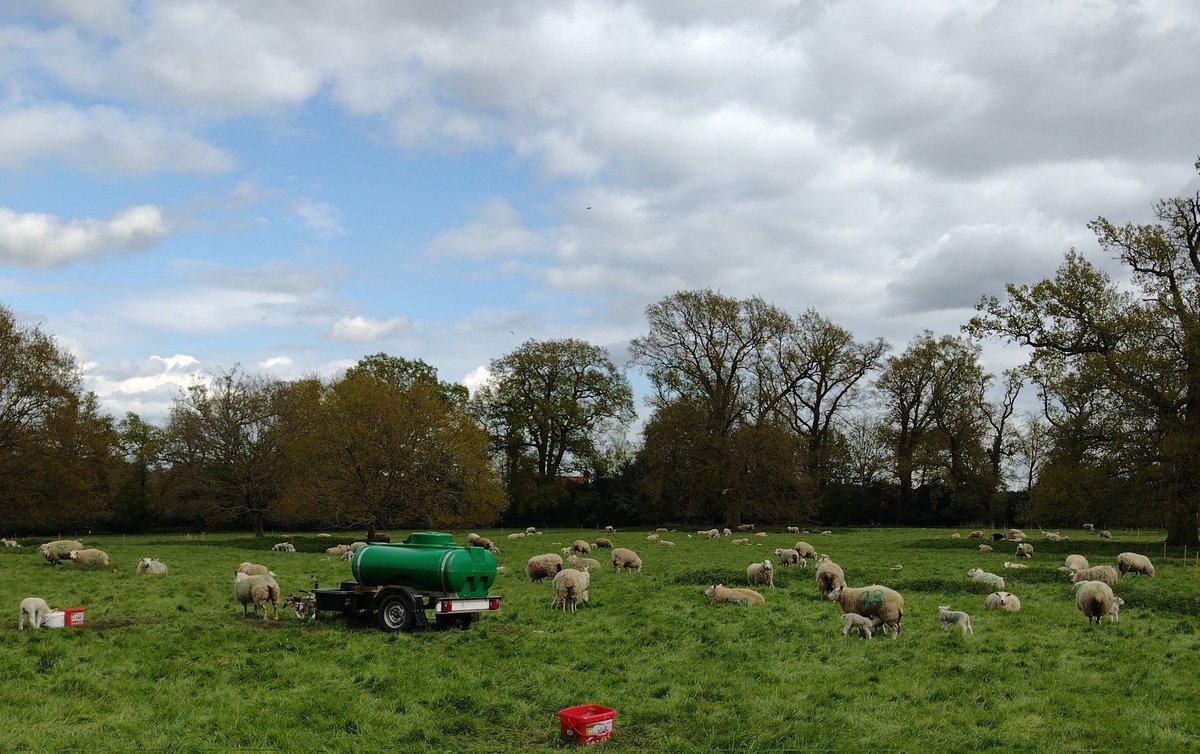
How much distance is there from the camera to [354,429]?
40.9m

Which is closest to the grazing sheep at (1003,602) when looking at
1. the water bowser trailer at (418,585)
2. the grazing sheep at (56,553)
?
the water bowser trailer at (418,585)

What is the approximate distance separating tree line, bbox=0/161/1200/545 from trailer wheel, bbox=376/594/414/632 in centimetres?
2658

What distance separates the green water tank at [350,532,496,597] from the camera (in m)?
15.0

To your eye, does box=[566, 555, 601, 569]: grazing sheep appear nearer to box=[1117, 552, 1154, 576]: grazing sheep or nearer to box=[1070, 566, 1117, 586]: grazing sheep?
box=[1070, 566, 1117, 586]: grazing sheep

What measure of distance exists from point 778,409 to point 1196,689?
50.0 metres

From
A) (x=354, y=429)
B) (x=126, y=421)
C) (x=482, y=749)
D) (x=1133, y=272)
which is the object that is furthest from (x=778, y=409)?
(x=126, y=421)

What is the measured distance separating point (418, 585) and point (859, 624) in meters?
7.81

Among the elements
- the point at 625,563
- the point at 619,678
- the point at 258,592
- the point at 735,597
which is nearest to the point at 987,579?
the point at 735,597

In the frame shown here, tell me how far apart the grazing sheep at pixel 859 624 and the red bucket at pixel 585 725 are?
23.0ft

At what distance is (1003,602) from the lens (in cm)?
1789

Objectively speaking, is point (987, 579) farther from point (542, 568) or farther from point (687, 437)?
point (687, 437)

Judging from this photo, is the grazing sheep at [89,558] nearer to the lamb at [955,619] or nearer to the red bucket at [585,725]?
the red bucket at [585,725]

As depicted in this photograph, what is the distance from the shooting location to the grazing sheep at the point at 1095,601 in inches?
619

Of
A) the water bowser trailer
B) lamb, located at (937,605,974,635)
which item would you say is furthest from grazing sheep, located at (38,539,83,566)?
lamb, located at (937,605,974,635)
